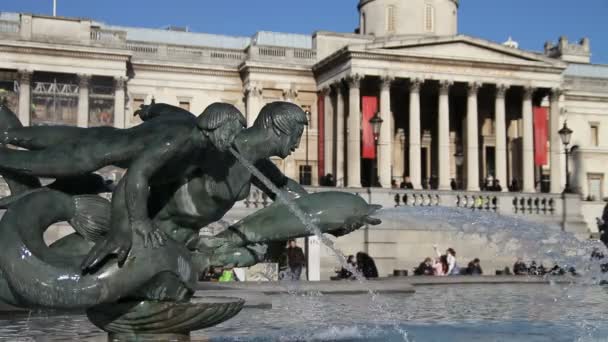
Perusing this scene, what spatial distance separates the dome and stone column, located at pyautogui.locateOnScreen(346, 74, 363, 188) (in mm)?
8338

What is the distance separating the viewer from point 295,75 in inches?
1869

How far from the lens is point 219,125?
5.07 m

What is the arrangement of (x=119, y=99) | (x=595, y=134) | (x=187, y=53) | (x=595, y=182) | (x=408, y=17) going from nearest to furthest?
(x=119, y=99) < (x=187, y=53) < (x=408, y=17) < (x=595, y=182) < (x=595, y=134)

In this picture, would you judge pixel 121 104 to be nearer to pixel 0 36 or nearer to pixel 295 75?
pixel 0 36

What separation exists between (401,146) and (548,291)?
3455cm

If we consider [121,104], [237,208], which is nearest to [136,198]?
[237,208]

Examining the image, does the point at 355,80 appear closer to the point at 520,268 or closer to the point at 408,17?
the point at 408,17

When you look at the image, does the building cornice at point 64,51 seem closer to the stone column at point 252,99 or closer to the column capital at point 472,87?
the stone column at point 252,99

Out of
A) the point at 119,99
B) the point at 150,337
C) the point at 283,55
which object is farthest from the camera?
the point at 283,55

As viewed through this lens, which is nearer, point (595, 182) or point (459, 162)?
point (459, 162)

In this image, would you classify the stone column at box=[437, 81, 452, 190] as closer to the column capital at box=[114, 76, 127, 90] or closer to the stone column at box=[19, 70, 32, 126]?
the column capital at box=[114, 76, 127, 90]

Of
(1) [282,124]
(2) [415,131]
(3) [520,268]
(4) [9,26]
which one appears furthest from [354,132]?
(1) [282,124]

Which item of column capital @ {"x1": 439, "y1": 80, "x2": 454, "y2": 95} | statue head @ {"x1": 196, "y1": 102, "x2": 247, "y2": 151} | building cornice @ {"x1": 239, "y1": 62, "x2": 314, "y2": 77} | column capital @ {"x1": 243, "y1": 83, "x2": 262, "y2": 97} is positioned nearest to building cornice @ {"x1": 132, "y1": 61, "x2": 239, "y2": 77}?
building cornice @ {"x1": 239, "y1": 62, "x2": 314, "y2": 77}

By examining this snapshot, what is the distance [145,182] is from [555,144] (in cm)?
4452
